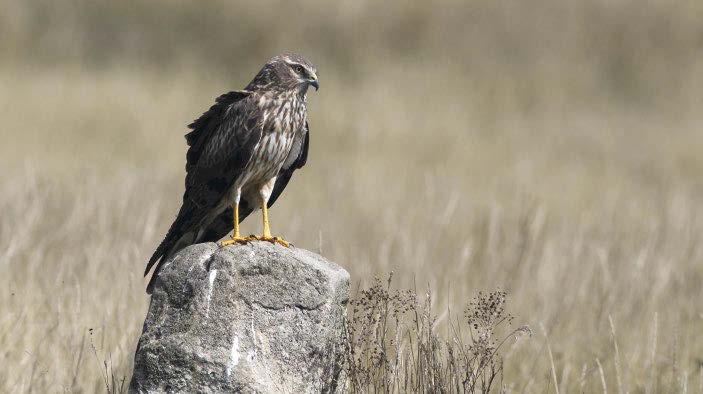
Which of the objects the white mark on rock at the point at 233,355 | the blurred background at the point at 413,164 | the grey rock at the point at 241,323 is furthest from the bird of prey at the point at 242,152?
the white mark on rock at the point at 233,355

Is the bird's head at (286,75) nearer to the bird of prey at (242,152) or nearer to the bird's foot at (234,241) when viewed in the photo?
the bird of prey at (242,152)

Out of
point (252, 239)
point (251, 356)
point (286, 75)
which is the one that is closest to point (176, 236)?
point (252, 239)

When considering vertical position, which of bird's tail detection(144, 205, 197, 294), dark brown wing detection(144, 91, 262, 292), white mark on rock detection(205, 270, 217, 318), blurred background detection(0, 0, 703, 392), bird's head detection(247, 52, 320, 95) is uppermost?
blurred background detection(0, 0, 703, 392)

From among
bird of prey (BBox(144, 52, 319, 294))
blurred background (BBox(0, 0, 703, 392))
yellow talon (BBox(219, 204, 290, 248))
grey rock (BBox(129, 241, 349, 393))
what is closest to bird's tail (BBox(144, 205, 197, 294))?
bird of prey (BBox(144, 52, 319, 294))

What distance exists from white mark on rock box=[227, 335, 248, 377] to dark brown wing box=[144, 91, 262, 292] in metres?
1.11

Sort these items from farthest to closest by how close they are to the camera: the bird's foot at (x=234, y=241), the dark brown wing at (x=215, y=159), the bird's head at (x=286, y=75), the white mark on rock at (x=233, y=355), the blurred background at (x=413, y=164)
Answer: the blurred background at (x=413, y=164) → the bird's head at (x=286, y=75) → the dark brown wing at (x=215, y=159) → the bird's foot at (x=234, y=241) → the white mark on rock at (x=233, y=355)

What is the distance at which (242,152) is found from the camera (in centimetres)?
552

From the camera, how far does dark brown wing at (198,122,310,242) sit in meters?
5.80

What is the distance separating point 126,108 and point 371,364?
1115 cm

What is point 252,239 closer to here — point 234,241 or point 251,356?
point 234,241

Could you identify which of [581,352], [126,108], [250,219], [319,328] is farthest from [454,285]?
[126,108]

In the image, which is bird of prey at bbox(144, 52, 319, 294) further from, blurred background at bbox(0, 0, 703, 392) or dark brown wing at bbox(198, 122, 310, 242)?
blurred background at bbox(0, 0, 703, 392)

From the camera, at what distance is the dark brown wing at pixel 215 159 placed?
5543 mm

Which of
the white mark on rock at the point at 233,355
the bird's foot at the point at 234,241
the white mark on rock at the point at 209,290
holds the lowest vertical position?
the white mark on rock at the point at 233,355
